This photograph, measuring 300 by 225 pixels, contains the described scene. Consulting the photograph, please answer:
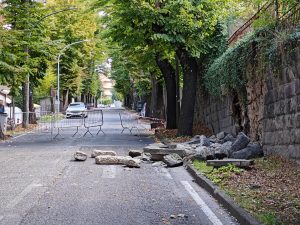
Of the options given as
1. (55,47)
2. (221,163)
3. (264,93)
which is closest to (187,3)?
(264,93)

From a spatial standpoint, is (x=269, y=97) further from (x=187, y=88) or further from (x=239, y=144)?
(x=187, y=88)

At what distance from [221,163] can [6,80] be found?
13431 millimetres

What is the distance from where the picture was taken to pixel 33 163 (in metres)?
14.0

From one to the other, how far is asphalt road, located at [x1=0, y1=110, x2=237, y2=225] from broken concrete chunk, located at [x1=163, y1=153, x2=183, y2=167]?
0.37m

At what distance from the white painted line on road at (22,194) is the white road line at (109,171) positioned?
1691 mm

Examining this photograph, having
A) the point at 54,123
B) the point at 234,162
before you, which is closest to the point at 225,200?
the point at 234,162

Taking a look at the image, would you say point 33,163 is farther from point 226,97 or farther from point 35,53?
point 35,53

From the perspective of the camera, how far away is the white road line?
1153 cm

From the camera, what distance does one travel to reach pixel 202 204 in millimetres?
8234

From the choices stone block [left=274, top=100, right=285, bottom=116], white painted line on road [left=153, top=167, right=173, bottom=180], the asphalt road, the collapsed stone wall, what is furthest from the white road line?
stone block [left=274, top=100, right=285, bottom=116]

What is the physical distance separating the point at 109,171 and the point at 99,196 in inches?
136

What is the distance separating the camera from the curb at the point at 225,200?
21.7ft

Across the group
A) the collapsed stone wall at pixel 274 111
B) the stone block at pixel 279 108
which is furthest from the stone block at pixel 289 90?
the stone block at pixel 279 108

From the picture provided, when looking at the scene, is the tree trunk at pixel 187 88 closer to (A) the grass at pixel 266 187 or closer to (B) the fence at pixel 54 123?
(B) the fence at pixel 54 123
